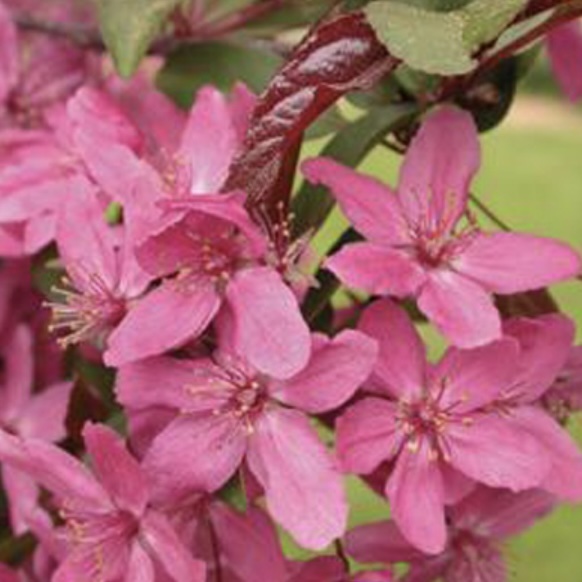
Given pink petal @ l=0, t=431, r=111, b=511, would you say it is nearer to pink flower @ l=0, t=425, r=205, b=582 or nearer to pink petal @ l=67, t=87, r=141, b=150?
pink flower @ l=0, t=425, r=205, b=582

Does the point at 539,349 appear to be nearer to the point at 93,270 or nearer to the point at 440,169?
the point at 440,169

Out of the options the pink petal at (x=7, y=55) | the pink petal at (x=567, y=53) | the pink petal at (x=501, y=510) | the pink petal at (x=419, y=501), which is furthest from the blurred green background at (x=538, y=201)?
the pink petal at (x=419, y=501)

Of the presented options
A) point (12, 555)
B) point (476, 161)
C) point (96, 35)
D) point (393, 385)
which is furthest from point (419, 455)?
point (96, 35)

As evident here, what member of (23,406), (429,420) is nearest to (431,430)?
(429,420)

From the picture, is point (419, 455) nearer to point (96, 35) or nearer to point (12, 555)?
point (12, 555)

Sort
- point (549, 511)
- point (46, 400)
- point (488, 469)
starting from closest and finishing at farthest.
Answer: point (488, 469) < point (549, 511) < point (46, 400)

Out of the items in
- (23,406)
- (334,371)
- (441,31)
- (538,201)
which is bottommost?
(538,201)

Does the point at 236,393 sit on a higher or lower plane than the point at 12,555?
higher

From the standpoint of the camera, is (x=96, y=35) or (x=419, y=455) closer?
(x=419, y=455)
